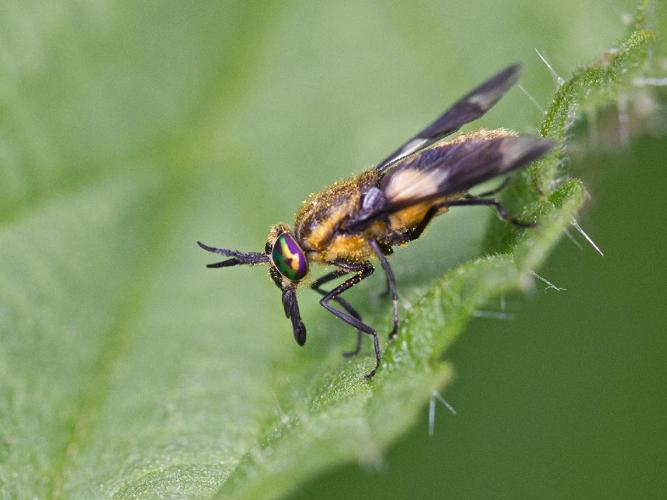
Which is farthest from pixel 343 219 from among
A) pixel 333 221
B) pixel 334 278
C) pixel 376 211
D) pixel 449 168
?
pixel 449 168

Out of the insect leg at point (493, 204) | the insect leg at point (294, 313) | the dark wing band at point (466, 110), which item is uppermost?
the dark wing band at point (466, 110)

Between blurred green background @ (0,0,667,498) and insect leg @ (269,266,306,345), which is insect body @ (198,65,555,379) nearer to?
insect leg @ (269,266,306,345)

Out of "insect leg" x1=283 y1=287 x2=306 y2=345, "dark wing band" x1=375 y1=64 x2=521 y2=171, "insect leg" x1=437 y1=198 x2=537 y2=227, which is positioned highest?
"dark wing band" x1=375 y1=64 x2=521 y2=171

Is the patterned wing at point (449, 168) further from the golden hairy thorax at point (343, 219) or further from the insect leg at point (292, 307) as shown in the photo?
the insect leg at point (292, 307)

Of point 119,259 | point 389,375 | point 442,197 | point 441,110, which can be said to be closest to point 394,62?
point 441,110

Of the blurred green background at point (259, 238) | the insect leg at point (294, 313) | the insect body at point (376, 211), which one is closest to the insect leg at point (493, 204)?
the insect body at point (376, 211)

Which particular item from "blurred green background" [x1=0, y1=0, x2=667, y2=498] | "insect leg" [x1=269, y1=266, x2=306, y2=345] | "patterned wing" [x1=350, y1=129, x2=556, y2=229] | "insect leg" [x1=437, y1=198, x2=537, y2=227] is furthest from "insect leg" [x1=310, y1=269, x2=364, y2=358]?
"insect leg" [x1=437, y1=198, x2=537, y2=227]

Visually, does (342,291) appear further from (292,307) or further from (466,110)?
(466,110)

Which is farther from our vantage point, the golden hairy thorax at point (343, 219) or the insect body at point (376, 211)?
the golden hairy thorax at point (343, 219)
